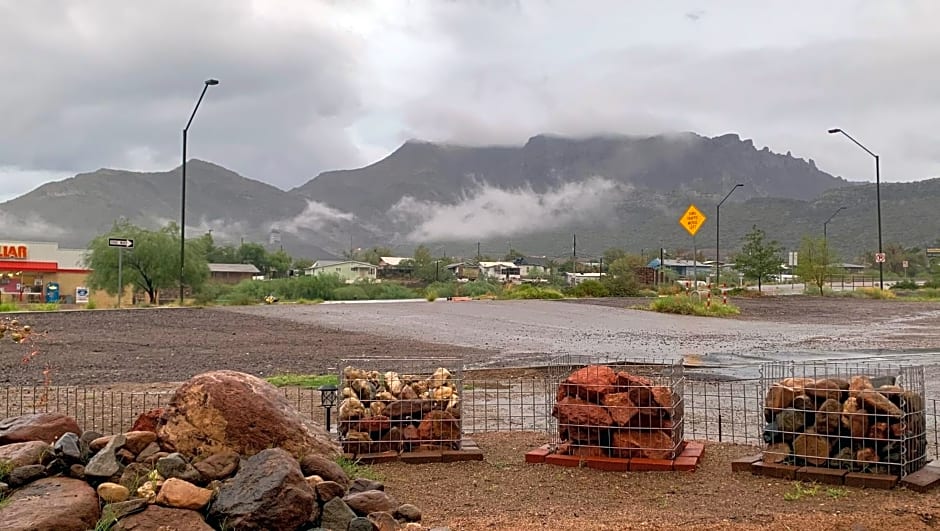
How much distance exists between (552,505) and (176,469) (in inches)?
94.8

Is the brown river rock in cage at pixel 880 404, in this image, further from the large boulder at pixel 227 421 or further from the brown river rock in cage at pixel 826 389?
the large boulder at pixel 227 421

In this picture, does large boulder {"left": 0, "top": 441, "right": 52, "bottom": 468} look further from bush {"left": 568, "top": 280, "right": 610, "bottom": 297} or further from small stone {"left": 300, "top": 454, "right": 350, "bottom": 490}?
bush {"left": 568, "top": 280, "right": 610, "bottom": 297}

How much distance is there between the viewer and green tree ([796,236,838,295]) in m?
57.4

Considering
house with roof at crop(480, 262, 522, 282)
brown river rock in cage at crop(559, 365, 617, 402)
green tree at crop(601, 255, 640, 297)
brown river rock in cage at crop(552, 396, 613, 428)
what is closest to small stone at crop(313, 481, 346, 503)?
brown river rock in cage at crop(552, 396, 613, 428)

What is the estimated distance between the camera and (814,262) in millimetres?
57906

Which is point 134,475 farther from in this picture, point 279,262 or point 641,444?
point 279,262

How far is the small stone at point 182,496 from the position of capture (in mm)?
5176

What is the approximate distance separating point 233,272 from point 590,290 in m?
68.2

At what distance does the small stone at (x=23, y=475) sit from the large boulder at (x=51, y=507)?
0.17ft

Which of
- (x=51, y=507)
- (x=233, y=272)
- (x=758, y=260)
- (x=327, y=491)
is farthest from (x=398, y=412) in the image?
(x=233, y=272)

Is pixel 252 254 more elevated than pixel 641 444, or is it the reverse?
pixel 252 254

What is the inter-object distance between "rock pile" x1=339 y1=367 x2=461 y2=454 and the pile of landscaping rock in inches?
31.3

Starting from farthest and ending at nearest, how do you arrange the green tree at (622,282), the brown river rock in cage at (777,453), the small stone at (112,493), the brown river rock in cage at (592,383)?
the green tree at (622,282) < the brown river rock in cage at (592,383) < the brown river rock in cage at (777,453) < the small stone at (112,493)

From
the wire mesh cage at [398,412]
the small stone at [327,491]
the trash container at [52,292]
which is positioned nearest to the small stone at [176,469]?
the small stone at [327,491]
